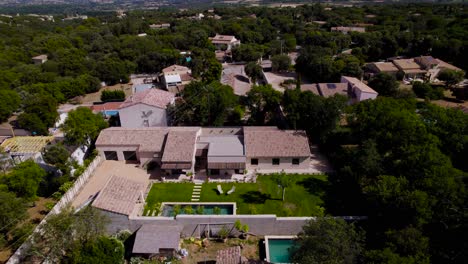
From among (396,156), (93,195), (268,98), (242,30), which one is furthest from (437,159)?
(242,30)

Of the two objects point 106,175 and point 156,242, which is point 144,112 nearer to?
point 106,175

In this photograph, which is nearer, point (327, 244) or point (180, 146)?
point (327, 244)

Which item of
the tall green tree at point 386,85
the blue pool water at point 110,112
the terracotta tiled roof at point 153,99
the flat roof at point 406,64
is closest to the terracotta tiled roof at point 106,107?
the blue pool water at point 110,112

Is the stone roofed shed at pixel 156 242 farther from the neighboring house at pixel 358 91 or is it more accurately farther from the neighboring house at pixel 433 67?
the neighboring house at pixel 433 67

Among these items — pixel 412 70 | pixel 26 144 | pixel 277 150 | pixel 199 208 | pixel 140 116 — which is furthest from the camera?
pixel 412 70

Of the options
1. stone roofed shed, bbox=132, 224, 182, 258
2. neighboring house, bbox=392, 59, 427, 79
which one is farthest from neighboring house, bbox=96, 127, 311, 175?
neighboring house, bbox=392, 59, 427, 79

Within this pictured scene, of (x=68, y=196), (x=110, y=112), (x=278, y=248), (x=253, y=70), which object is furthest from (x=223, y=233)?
(x=253, y=70)
